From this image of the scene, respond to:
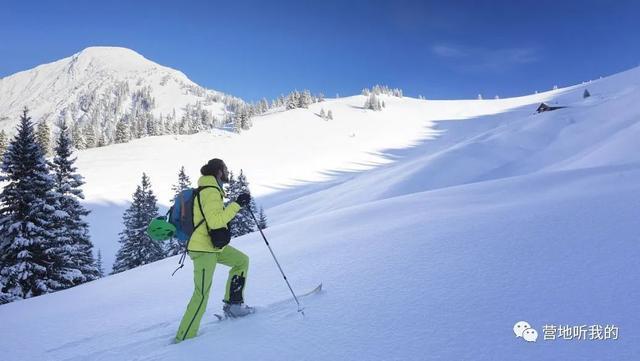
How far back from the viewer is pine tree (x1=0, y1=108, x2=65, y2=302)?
55.8 feet

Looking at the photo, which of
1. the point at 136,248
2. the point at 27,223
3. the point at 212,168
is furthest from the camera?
the point at 136,248

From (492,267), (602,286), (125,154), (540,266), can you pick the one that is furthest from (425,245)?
(125,154)

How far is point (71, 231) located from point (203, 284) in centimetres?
2064

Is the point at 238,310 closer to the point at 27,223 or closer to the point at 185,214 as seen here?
the point at 185,214

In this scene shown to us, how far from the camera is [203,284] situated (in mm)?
5016

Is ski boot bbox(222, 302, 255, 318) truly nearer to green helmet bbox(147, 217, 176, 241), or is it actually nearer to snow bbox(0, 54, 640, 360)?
snow bbox(0, 54, 640, 360)

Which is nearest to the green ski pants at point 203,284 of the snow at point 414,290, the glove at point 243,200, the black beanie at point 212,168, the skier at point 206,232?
the skier at point 206,232

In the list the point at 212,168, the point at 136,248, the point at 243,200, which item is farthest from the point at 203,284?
the point at 136,248

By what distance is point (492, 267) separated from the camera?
16.4ft

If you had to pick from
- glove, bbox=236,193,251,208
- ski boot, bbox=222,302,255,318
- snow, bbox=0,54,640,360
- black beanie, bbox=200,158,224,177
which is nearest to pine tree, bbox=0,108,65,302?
snow, bbox=0,54,640,360

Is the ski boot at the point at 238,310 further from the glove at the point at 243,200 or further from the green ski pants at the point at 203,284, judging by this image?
the glove at the point at 243,200

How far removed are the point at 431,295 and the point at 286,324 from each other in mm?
1643

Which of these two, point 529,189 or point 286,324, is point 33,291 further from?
point 529,189

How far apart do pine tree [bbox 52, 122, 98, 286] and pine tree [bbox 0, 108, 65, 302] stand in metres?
0.37
